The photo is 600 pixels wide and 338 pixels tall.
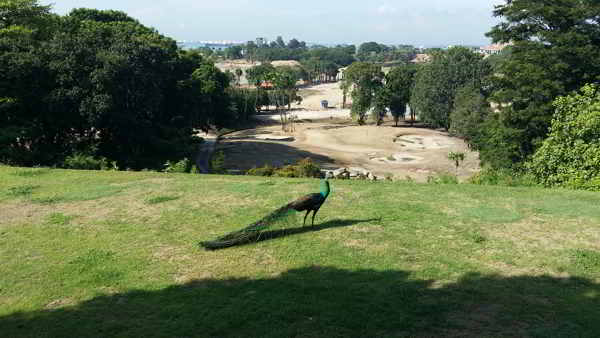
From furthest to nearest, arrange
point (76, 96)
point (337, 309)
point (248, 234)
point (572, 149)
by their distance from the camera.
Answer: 1. point (76, 96)
2. point (572, 149)
3. point (248, 234)
4. point (337, 309)

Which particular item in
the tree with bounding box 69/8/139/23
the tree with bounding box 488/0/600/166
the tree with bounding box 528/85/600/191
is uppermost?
the tree with bounding box 69/8/139/23

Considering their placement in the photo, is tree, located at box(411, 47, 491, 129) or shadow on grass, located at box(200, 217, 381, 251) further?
tree, located at box(411, 47, 491, 129)

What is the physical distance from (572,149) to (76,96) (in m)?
29.1

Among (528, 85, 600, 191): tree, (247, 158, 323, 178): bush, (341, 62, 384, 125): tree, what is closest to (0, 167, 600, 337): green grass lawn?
(528, 85, 600, 191): tree

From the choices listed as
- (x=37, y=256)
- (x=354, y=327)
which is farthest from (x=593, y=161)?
(x=37, y=256)

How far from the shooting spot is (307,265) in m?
11.3

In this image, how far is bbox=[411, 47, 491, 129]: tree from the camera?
7488cm

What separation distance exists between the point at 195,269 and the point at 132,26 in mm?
50686

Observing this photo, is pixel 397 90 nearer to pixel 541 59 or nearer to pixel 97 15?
pixel 97 15

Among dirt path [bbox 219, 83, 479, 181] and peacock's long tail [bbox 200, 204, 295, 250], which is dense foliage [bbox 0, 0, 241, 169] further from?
peacock's long tail [bbox 200, 204, 295, 250]

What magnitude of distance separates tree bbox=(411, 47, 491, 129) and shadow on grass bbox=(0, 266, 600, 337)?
6827 cm

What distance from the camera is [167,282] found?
35.1 feet

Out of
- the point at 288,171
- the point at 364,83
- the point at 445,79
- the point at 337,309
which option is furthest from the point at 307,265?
the point at 364,83

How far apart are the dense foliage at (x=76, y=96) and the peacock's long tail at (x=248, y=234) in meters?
19.9
